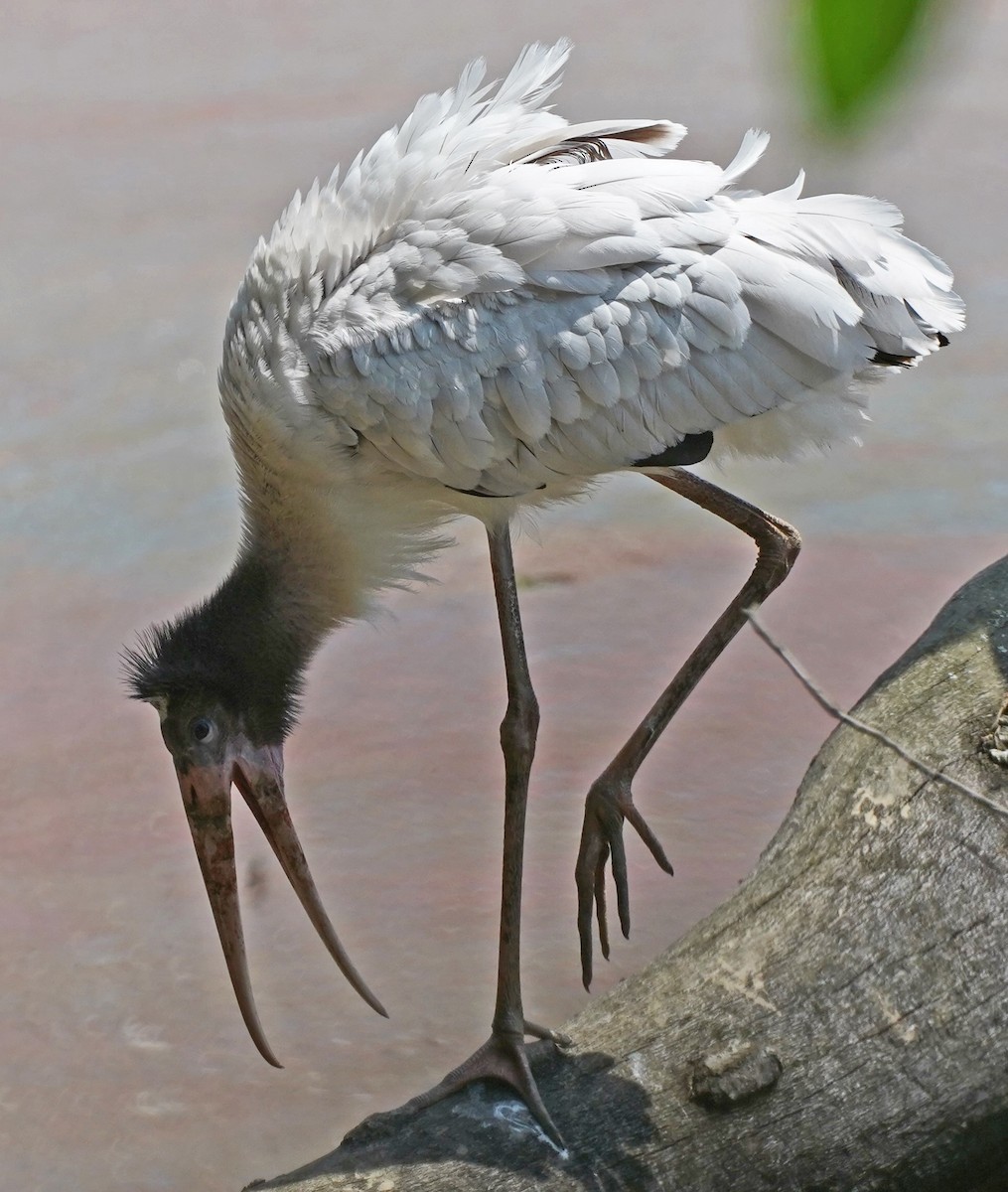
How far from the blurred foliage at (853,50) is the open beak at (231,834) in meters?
2.98

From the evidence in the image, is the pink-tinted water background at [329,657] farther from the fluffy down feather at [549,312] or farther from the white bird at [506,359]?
the fluffy down feather at [549,312]

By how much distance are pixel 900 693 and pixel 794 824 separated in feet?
1.16

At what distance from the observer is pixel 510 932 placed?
3.10 metres

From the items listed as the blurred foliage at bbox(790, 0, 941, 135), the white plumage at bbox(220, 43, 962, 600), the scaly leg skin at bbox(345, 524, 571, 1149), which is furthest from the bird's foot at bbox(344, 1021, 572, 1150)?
the blurred foliage at bbox(790, 0, 941, 135)

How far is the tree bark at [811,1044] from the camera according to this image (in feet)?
8.52

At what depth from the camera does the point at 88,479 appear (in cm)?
671

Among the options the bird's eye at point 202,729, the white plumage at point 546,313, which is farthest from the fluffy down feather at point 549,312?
the bird's eye at point 202,729

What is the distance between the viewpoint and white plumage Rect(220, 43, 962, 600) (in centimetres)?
292

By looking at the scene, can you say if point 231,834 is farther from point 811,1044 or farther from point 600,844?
point 811,1044

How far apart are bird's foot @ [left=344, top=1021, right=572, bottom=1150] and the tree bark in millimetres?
15

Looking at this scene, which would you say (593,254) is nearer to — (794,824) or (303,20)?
(794,824)

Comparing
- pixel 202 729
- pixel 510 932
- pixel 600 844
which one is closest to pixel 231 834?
pixel 202 729

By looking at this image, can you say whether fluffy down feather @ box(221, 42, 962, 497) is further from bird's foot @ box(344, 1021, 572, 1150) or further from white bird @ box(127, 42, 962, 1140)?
bird's foot @ box(344, 1021, 572, 1150)

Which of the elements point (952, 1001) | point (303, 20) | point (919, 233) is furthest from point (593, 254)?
point (303, 20)
